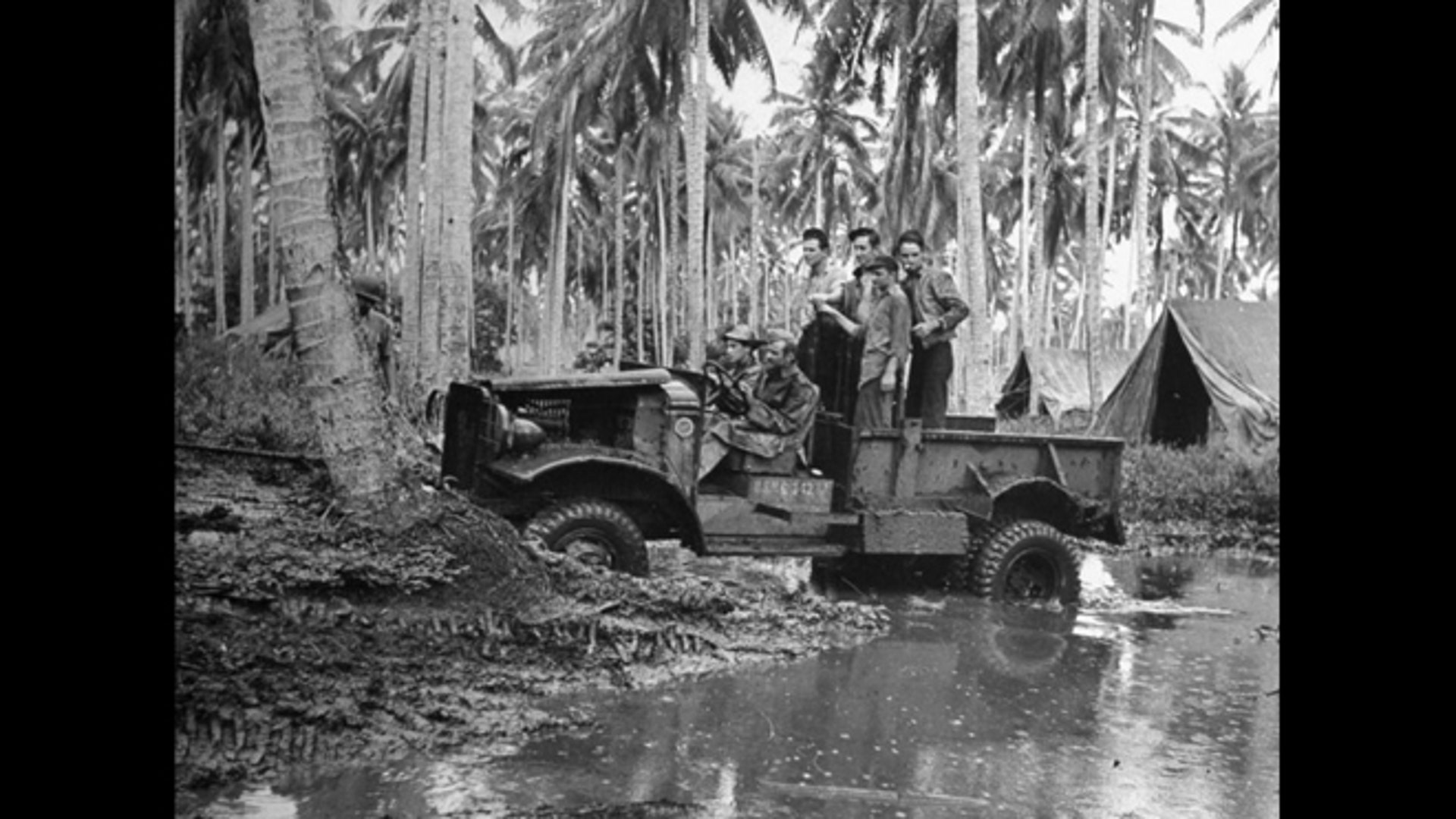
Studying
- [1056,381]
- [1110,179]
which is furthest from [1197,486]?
[1056,381]

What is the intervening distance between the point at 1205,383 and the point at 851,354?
4.84ft

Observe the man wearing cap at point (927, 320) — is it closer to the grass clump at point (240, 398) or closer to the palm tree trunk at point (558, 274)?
the palm tree trunk at point (558, 274)

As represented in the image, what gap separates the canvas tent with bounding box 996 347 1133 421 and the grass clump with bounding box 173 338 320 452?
396 centimetres

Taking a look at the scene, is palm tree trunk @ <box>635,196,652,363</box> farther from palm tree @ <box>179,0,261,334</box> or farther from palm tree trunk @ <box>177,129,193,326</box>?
palm tree trunk @ <box>177,129,193,326</box>

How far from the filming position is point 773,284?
718 cm

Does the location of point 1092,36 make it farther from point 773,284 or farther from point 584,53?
point 584,53

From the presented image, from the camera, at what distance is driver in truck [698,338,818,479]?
499 cm

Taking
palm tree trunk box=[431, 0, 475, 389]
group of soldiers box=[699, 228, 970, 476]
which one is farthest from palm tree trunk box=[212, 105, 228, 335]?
group of soldiers box=[699, 228, 970, 476]

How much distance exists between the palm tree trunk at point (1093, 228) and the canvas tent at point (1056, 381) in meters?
0.20

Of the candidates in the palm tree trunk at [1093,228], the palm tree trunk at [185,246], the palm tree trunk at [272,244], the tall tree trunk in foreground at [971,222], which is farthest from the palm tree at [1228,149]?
the palm tree trunk at [185,246]

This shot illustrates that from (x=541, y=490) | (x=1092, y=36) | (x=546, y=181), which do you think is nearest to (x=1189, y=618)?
(x=541, y=490)

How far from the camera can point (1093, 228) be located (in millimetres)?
6047

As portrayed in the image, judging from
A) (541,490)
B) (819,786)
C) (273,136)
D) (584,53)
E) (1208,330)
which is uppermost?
(584,53)
